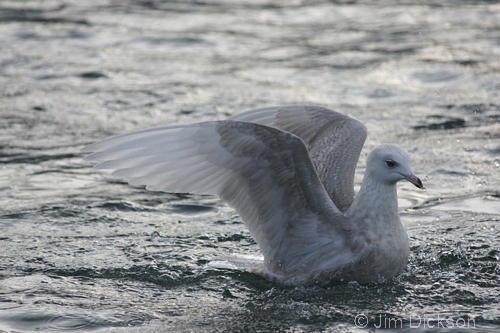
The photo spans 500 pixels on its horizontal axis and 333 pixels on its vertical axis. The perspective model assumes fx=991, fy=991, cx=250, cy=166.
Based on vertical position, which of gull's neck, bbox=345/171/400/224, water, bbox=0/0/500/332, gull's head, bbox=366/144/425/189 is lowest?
water, bbox=0/0/500/332

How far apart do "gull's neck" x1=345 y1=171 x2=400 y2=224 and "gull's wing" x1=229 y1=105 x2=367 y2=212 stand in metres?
0.42

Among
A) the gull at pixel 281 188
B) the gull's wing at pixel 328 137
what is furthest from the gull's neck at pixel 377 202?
the gull's wing at pixel 328 137

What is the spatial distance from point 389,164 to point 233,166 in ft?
3.64

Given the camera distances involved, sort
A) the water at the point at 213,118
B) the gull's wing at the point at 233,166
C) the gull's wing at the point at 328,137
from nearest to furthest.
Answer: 1. the gull's wing at the point at 233,166
2. the water at the point at 213,118
3. the gull's wing at the point at 328,137

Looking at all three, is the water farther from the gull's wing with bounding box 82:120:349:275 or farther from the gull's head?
the gull's head

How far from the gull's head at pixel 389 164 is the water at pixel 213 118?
31.4 inches

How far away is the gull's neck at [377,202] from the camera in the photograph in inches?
276

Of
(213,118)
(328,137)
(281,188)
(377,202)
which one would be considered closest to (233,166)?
(281,188)

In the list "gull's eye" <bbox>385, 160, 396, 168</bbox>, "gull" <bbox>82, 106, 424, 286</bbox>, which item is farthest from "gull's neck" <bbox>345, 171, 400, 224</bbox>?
"gull's eye" <bbox>385, 160, 396, 168</bbox>

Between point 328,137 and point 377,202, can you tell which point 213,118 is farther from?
point 377,202

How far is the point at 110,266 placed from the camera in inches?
295

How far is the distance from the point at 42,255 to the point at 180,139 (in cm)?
170

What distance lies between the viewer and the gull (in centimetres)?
668

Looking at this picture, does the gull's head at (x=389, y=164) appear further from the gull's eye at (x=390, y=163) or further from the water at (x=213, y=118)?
the water at (x=213, y=118)
